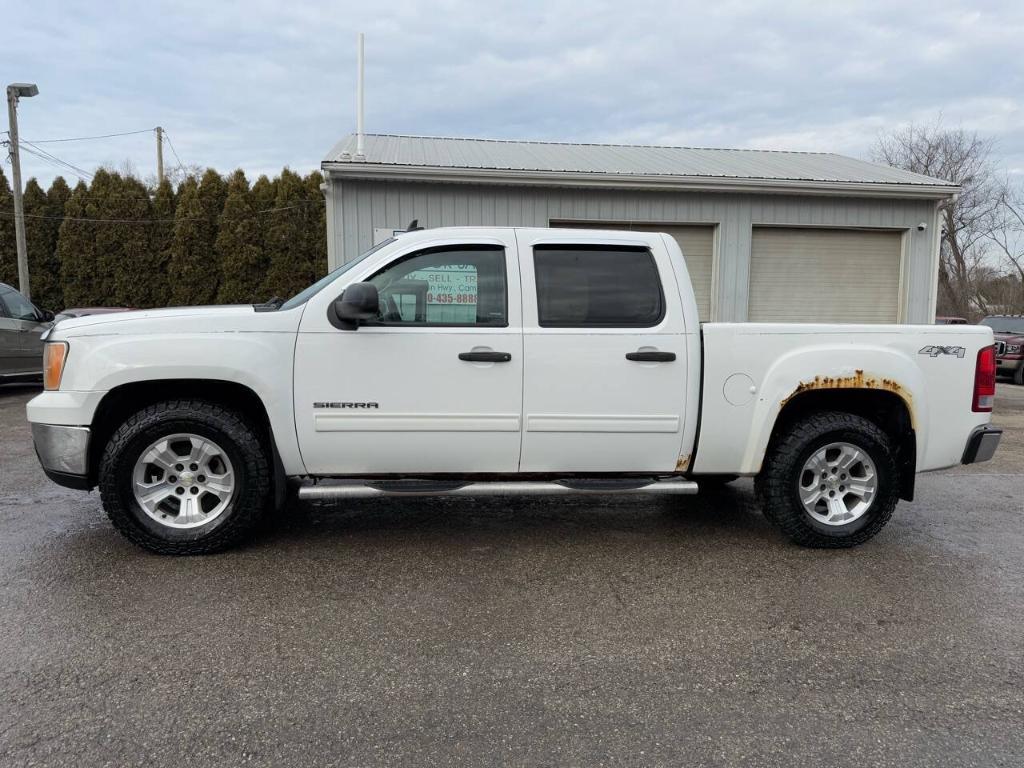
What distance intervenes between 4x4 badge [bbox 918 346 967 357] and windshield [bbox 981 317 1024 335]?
14091mm

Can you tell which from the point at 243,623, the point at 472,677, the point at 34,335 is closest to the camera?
the point at 472,677

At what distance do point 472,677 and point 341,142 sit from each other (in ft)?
41.0

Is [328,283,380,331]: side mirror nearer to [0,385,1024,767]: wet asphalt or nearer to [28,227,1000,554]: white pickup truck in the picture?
[28,227,1000,554]: white pickup truck

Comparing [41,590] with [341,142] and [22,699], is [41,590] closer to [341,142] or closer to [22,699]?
[22,699]

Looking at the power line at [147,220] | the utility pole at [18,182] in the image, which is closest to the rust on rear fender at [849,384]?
the power line at [147,220]

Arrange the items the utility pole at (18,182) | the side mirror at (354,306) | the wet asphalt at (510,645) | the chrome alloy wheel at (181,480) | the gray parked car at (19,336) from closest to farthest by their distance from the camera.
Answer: the wet asphalt at (510,645) < the side mirror at (354,306) < the chrome alloy wheel at (181,480) < the gray parked car at (19,336) < the utility pole at (18,182)

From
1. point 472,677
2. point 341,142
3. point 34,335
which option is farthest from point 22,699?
point 341,142

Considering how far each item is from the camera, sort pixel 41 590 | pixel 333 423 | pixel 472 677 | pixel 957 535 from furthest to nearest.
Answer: pixel 957 535 → pixel 333 423 → pixel 41 590 → pixel 472 677

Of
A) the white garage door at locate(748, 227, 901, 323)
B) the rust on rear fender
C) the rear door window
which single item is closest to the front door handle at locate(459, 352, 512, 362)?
the rear door window

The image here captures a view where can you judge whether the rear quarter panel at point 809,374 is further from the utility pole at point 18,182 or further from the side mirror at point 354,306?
the utility pole at point 18,182

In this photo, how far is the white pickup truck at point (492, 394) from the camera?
4102mm

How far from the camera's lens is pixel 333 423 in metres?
4.17

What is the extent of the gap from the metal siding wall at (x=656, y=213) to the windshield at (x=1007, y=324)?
4.96 m

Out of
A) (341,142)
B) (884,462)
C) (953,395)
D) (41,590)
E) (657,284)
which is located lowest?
(41,590)
